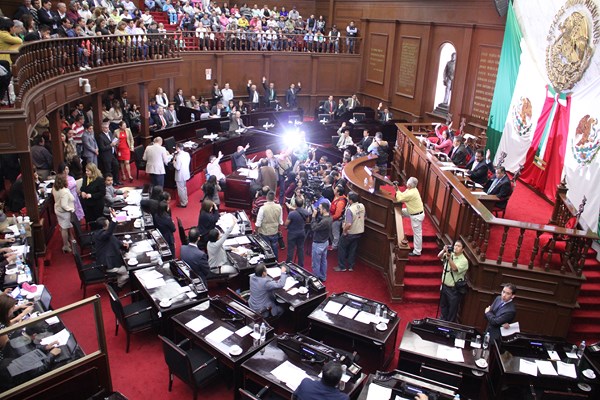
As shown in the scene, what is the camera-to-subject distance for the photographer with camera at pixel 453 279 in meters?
8.12

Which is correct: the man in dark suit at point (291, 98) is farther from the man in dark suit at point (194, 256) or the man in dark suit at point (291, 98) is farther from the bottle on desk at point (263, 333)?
the bottle on desk at point (263, 333)

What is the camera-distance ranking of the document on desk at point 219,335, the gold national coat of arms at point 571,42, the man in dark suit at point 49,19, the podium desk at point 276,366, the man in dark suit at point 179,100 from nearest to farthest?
the podium desk at point 276,366, the document on desk at point 219,335, the gold national coat of arms at point 571,42, the man in dark suit at point 49,19, the man in dark suit at point 179,100

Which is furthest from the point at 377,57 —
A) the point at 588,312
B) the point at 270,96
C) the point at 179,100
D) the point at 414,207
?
the point at 588,312

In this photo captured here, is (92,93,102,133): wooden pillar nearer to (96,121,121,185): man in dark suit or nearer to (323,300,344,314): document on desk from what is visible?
(96,121,121,185): man in dark suit

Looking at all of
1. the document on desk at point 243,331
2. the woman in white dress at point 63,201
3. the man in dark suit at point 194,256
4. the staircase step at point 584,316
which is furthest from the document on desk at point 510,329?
the woman in white dress at point 63,201

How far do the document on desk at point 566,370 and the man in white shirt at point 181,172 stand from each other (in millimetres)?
9158

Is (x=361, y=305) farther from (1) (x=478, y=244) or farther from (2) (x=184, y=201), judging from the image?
(2) (x=184, y=201)

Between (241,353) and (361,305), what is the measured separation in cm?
218

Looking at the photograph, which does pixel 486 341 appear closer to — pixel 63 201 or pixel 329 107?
pixel 63 201

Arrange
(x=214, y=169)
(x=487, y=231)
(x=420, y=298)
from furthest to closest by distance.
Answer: (x=214, y=169)
(x=420, y=298)
(x=487, y=231)

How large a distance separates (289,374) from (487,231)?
4.22 metres

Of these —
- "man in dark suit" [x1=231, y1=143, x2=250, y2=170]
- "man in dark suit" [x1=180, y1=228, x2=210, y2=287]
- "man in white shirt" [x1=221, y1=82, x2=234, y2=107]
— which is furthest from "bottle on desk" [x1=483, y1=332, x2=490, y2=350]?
"man in white shirt" [x1=221, y1=82, x2=234, y2=107]

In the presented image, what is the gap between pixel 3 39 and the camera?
26.4ft

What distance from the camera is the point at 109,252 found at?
8.45 m
